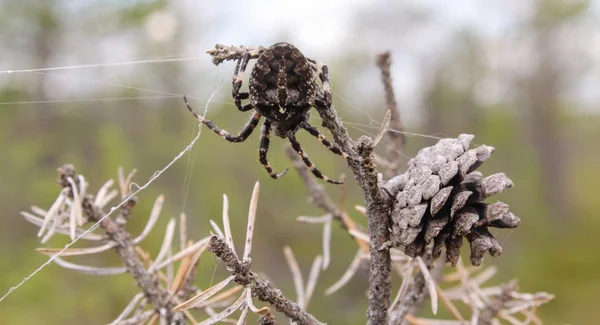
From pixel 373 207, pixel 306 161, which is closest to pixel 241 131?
pixel 306 161

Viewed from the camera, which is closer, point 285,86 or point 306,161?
point 285,86

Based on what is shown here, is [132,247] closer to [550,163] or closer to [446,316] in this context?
[446,316]

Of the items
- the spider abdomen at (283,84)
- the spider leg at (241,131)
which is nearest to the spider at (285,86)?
the spider abdomen at (283,84)

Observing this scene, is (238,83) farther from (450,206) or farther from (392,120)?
(450,206)

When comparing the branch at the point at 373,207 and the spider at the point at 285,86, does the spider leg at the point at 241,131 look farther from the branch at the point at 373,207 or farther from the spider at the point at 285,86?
the branch at the point at 373,207

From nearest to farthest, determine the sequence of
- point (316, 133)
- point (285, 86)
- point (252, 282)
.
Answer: point (252, 282) < point (285, 86) < point (316, 133)

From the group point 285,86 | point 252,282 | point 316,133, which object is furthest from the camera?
point 316,133
